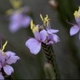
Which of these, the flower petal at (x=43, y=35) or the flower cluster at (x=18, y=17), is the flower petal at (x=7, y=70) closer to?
the flower petal at (x=43, y=35)

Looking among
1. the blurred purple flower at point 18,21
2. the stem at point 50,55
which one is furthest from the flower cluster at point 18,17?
the stem at point 50,55

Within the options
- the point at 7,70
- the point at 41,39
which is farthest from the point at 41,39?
the point at 7,70

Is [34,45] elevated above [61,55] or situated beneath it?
elevated above

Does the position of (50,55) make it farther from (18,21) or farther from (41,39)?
(18,21)

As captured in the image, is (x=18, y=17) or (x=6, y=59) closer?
(x=6, y=59)

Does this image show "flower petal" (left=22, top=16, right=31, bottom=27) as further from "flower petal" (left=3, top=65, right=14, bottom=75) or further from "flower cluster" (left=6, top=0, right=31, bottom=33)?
"flower petal" (left=3, top=65, right=14, bottom=75)

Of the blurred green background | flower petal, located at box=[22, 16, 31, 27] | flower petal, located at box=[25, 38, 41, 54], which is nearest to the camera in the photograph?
flower petal, located at box=[25, 38, 41, 54]

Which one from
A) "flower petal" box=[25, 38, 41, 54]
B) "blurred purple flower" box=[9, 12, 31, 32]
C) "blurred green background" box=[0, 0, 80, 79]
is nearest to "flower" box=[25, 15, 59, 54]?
"flower petal" box=[25, 38, 41, 54]

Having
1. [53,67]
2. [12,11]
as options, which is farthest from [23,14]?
[53,67]
